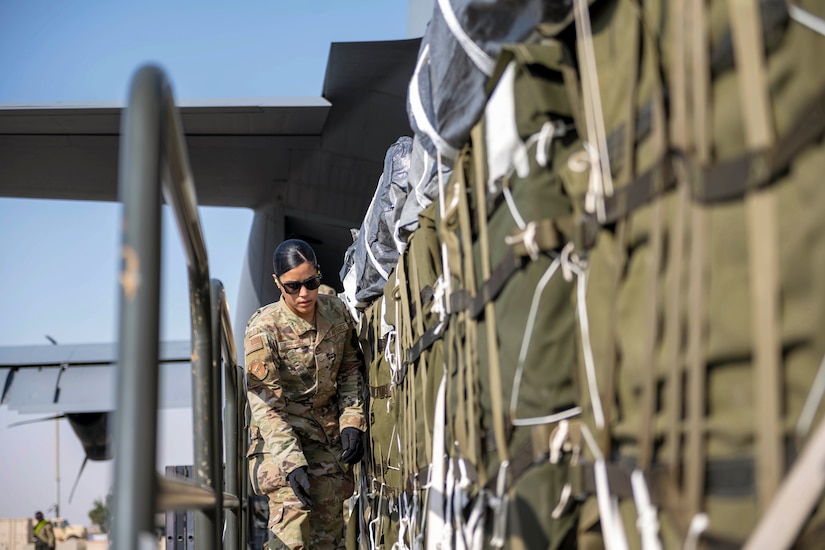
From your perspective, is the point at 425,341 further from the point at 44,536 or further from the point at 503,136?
the point at 44,536

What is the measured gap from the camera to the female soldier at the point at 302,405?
4.02 m

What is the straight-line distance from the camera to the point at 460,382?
2078 millimetres

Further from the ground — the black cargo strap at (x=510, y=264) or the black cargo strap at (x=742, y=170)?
the black cargo strap at (x=510, y=264)

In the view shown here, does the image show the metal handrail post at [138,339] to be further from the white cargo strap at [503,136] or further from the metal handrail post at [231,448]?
the metal handrail post at [231,448]

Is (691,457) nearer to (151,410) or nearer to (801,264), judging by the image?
(801,264)

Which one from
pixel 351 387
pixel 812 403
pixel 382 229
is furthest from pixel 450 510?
pixel 351 387

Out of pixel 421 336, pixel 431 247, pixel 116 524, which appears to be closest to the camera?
pixel 116 524

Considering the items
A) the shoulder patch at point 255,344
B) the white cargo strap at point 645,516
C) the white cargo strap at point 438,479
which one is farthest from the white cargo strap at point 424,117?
the shoulder patch at point 255,344

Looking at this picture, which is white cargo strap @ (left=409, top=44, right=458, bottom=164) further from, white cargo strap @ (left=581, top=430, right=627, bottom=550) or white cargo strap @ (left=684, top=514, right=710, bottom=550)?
white cargo strap @ (left=684, top=514, right=710, bottom=550)

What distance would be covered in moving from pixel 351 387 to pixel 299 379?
0.91ft

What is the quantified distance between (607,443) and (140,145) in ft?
2.59

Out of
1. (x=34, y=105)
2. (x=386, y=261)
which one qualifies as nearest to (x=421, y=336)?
(x=386, y=261)

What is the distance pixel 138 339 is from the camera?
972 millimetres

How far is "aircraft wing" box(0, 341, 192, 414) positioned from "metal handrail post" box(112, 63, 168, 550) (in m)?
10.7
